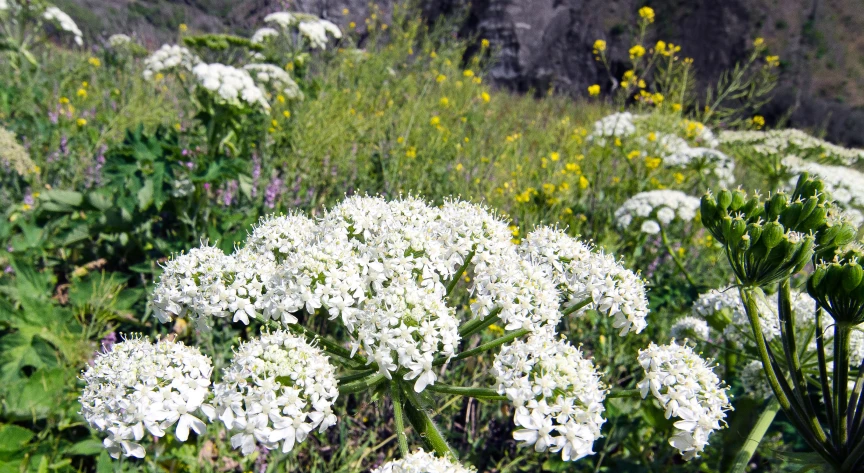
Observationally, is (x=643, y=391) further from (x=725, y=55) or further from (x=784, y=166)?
(x=725, y=55)

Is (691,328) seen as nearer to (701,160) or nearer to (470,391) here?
(470,391)

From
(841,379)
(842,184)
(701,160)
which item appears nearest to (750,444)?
→ (841,379)

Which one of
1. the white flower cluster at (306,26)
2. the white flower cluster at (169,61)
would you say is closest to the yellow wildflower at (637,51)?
the white flower cluster at (306,26)

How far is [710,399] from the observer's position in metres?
1.54

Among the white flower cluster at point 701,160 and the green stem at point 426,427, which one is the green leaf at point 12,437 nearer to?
the green stem at point 426,427

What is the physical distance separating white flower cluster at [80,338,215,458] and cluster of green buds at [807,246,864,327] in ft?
5.54

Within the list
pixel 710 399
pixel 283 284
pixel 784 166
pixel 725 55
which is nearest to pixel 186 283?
pixel 283 284

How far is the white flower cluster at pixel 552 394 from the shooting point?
138 centimetres

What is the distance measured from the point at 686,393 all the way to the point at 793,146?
4328 millimetres

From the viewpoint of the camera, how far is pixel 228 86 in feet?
12.4

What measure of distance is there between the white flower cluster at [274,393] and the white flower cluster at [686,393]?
2.92ft

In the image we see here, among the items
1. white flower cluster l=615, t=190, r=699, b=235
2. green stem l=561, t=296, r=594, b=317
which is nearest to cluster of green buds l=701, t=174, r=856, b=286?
green stem l=561, t=296, r=594, b=317

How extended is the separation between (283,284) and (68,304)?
2.77 metres

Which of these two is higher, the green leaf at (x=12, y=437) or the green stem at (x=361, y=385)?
the green stem at (x=361, y=385)
